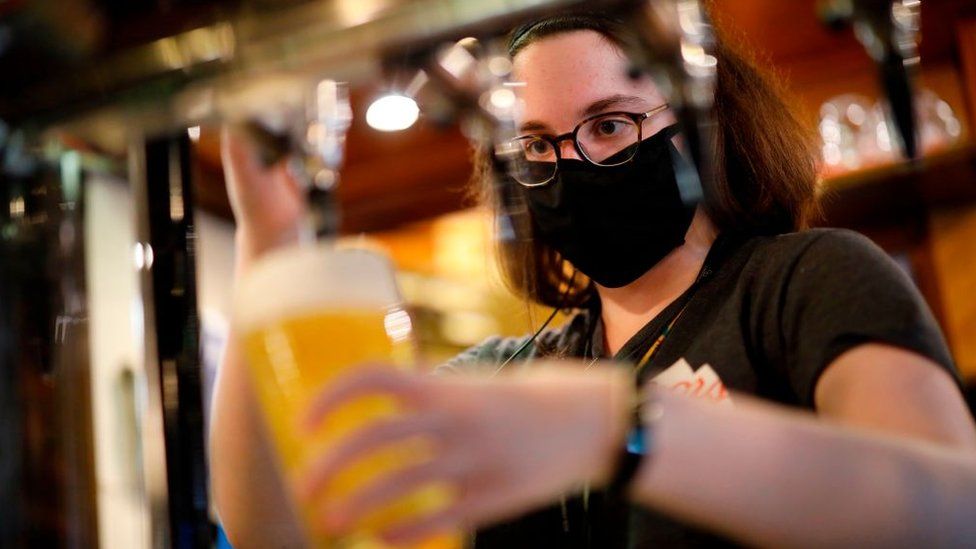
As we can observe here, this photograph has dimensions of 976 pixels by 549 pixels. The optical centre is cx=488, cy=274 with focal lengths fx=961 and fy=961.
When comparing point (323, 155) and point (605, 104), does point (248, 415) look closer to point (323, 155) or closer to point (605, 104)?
point (323, 155)

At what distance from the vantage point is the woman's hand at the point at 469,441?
42cm

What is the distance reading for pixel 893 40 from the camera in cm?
54

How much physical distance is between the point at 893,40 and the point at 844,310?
0.37 meters

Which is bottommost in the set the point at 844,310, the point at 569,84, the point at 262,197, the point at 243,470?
the point at 243,470

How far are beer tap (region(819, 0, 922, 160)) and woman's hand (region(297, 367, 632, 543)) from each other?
0.82 feet

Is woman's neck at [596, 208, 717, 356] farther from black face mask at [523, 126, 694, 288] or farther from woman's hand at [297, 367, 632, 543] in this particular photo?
woman's hand at [297, 367, 632, 543]

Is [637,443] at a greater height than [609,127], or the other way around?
[609,127]

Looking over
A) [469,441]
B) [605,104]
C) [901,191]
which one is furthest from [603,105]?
[901,191]

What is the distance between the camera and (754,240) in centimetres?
111

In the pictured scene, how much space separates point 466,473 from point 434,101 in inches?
10.2

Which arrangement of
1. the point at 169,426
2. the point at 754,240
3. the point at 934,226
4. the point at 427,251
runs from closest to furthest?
the point at 169,426 < the point at 754,240 < the point at 934,226 < the point at 427,251

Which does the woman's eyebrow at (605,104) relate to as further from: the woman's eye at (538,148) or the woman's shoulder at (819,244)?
the woman's shoulder at (819,244)

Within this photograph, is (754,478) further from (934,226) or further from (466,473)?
(934,226)

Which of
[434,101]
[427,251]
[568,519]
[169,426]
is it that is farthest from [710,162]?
[427,251]
